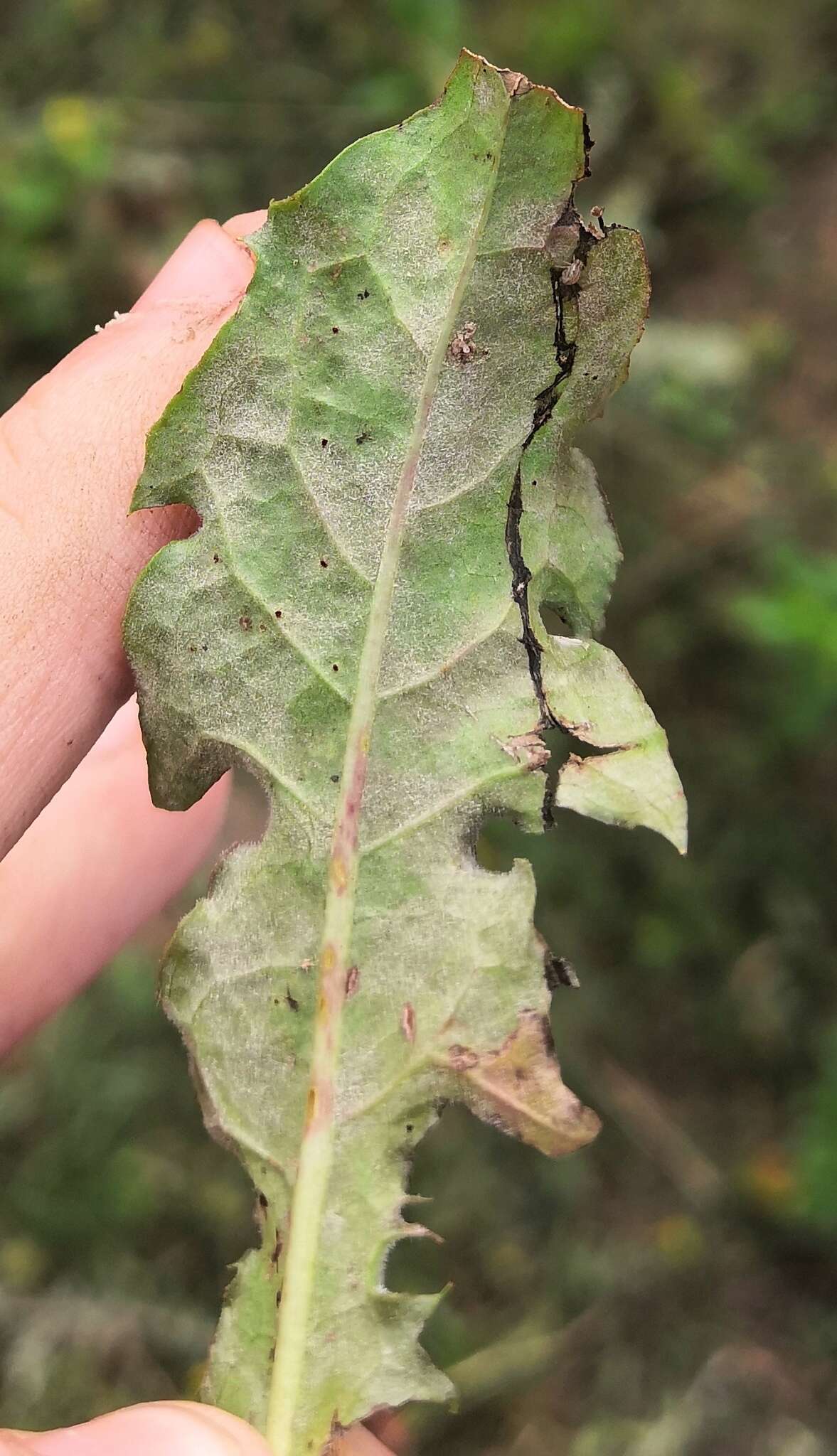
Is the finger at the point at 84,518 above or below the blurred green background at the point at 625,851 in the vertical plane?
above

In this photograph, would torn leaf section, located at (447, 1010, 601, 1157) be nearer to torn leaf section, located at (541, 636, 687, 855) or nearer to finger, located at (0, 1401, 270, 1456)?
torn leaf section, located at (541, 636, 687, 855)

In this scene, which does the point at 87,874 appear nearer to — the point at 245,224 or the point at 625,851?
the point at 245,224

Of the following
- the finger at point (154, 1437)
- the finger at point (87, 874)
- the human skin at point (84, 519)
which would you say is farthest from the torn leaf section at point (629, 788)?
the finger at point (87, 874)

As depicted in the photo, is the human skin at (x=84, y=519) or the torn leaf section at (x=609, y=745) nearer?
the torn leaf section at (x=609, y=745)

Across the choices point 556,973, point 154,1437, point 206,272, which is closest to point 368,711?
point 556,973

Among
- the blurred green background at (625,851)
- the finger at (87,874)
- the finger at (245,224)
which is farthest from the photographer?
the blurred green background at (625,851)

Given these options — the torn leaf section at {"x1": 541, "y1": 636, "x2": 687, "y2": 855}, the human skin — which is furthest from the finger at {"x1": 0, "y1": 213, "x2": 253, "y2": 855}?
the torn leaf section at {"x1": 541, "y1": 636, "x2": 687, "y2": 855}

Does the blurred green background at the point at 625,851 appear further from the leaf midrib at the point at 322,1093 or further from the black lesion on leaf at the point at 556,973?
the black lesion on leaf at the point at 556,973
